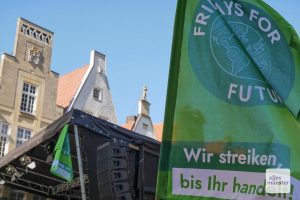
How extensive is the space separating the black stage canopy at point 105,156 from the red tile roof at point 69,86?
13.1m

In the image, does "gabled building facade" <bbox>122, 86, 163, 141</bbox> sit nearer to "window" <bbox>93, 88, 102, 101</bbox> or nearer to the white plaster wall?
the white plaster wall

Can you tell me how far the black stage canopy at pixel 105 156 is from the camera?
26.0 ft

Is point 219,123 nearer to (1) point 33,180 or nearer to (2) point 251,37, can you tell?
(2) point 251,37

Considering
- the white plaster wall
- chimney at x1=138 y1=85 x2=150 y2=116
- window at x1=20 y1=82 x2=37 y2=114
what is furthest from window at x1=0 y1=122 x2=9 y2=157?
chimney at x1=138 y1=85 x2=150 y2=116

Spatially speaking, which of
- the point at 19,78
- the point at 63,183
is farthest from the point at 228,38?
the point at 19,78

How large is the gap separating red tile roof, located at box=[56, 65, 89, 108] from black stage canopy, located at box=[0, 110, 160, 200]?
515 inches

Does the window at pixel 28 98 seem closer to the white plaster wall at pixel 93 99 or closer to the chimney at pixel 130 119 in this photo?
the white plaster wall at pixel 93 99

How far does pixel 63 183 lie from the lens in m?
12.7

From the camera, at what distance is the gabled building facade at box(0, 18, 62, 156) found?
2070 centimetres

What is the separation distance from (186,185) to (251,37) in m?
1.45

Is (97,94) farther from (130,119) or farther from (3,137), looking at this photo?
(3,137)

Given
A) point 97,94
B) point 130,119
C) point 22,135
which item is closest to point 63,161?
point 22,135

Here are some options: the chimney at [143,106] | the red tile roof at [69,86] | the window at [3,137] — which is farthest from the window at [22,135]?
the chimney at [143,106]

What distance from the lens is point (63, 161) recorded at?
877cm
